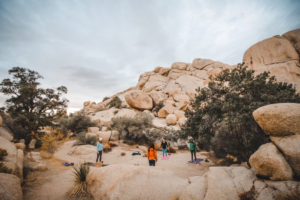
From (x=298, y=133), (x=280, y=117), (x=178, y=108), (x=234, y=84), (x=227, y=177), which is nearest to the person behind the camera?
(x=298, y=133)

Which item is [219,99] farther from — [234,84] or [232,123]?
[232,123]

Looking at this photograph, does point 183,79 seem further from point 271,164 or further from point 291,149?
point 271,164

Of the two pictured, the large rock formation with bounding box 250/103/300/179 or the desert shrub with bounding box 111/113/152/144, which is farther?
the desert shrub with bounding box 111/113/152/144

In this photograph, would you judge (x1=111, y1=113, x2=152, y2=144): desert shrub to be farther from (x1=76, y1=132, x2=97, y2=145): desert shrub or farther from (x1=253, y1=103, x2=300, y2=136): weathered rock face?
(x1=253, y1=103, x2=300, y2=136): weathered rock face

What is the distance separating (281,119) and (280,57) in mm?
18872

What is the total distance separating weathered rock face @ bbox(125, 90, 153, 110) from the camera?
28734 mm

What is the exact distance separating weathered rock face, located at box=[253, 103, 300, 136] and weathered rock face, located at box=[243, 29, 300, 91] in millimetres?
16369

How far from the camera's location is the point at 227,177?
12.4ft

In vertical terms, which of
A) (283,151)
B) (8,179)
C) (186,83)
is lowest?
(8,179)

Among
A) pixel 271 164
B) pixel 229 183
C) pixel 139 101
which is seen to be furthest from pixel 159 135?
pixel 271 164

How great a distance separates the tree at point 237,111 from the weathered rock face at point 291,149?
255 centimetres

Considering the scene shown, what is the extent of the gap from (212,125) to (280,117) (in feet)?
15.5

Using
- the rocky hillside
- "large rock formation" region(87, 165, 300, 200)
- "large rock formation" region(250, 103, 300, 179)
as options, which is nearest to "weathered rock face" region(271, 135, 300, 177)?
"large rock formation" region(250, 103, 300, 179)

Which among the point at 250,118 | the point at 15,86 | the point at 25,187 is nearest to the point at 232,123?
the point at 250,118
